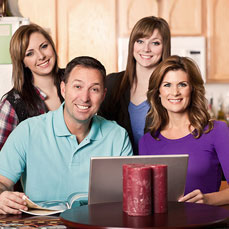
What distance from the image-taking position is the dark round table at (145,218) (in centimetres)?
120

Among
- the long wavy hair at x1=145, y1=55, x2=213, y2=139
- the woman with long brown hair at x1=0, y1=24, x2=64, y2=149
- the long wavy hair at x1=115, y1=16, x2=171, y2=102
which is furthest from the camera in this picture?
the long wavy hair at x1=115, y1=16, x2=171, y2=102

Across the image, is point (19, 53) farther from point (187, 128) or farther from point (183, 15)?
point (183, 15)

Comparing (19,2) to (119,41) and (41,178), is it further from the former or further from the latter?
(41,178)

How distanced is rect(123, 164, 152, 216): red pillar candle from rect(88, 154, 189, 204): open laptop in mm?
116

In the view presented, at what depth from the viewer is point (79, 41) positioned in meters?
4.43

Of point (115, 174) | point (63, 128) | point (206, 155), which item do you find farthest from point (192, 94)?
point (115, 174)

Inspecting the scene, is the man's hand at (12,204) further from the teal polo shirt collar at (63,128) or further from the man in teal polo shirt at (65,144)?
the teal polo shirt collar at (63,128)

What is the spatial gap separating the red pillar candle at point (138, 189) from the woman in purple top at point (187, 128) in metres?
0.74

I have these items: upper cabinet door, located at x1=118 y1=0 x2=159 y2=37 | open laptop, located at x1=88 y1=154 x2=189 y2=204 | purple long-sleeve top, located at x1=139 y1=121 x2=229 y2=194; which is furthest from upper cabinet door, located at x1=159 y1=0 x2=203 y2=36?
open laptop, located at x1=88 y1=154 x2=189 y2=204

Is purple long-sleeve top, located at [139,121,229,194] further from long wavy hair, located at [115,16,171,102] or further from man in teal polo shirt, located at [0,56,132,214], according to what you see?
long wavy hair, located at [115,16,171,102]

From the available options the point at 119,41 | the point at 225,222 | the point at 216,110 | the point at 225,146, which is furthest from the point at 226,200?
the point at 216,110

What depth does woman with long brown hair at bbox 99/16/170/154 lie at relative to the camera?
2461mm

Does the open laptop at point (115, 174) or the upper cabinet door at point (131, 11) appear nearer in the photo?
the open laptop at point (115, 174)

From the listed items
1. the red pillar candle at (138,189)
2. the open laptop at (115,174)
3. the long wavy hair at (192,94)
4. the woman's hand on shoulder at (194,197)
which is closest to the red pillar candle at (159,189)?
the red pillar candle at (138,189)
